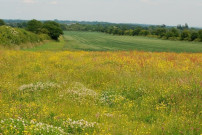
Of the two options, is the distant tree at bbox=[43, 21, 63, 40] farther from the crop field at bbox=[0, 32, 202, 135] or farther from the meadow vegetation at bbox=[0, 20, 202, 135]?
the crop field at bbox=[0, 32, 202, 135]

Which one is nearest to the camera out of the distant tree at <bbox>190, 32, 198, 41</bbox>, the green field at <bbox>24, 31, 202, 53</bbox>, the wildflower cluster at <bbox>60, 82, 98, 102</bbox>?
the wildflower cluster at <bbox>60, 82, 98, 102</bbox>

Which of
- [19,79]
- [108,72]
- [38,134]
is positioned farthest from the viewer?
[108,72]

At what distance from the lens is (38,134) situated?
15.8 ft

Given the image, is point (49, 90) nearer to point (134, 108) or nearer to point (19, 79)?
point (19, 79)

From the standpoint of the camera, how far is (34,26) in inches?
3127

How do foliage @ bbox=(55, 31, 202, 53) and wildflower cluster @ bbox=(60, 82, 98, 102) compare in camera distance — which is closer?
wildflower cluster @ bbox=(60, 82, 98, 102)

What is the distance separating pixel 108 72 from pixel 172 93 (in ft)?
15.3

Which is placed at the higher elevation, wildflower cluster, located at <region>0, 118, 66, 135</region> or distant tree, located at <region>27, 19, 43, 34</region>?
distant tree, located at <region>27, 19, 43, 34</region>

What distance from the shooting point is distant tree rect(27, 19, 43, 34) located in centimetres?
7857

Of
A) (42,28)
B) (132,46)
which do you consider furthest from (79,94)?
(42,28)

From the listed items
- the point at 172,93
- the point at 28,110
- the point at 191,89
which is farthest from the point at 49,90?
the point at 191,89

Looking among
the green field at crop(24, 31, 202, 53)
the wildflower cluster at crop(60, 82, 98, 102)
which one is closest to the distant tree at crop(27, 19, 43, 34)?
the green field at crop(24, 31, 202, 53)

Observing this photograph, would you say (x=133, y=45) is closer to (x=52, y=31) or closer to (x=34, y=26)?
(x=52, y=31)

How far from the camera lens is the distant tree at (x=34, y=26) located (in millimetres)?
78569
